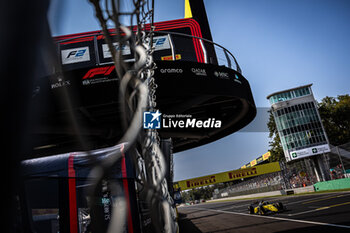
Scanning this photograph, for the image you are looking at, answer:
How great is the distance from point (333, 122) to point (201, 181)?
2804 centimetres

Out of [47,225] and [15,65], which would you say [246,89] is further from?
[15,65]

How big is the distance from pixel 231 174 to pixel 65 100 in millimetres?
42657

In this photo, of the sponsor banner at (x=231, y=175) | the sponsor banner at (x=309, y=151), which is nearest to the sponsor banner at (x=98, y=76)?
the sponsor banner at (x=231, y=175)

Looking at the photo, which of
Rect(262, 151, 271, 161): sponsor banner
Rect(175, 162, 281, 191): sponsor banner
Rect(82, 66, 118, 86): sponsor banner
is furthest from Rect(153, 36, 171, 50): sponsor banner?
Rect(262, 151, 271, 161): sponsor banner

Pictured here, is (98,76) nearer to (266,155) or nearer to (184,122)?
(184,122)

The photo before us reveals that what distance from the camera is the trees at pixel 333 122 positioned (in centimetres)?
4478

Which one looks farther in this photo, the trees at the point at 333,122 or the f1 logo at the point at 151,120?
the trees at the point at 333,122

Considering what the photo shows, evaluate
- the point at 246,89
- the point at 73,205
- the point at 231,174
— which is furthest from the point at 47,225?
the point at 231,174

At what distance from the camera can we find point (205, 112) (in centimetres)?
1405

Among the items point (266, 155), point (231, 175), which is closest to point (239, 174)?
point (231, 175)

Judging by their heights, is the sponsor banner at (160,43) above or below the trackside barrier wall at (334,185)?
above

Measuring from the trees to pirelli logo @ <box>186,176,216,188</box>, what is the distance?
15828mm

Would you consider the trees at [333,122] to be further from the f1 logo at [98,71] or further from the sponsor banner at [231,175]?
the f1 logo at [98,71]

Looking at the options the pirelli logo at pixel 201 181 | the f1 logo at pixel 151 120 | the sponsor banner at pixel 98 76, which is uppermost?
the sponsor banner at pixel 98 76
